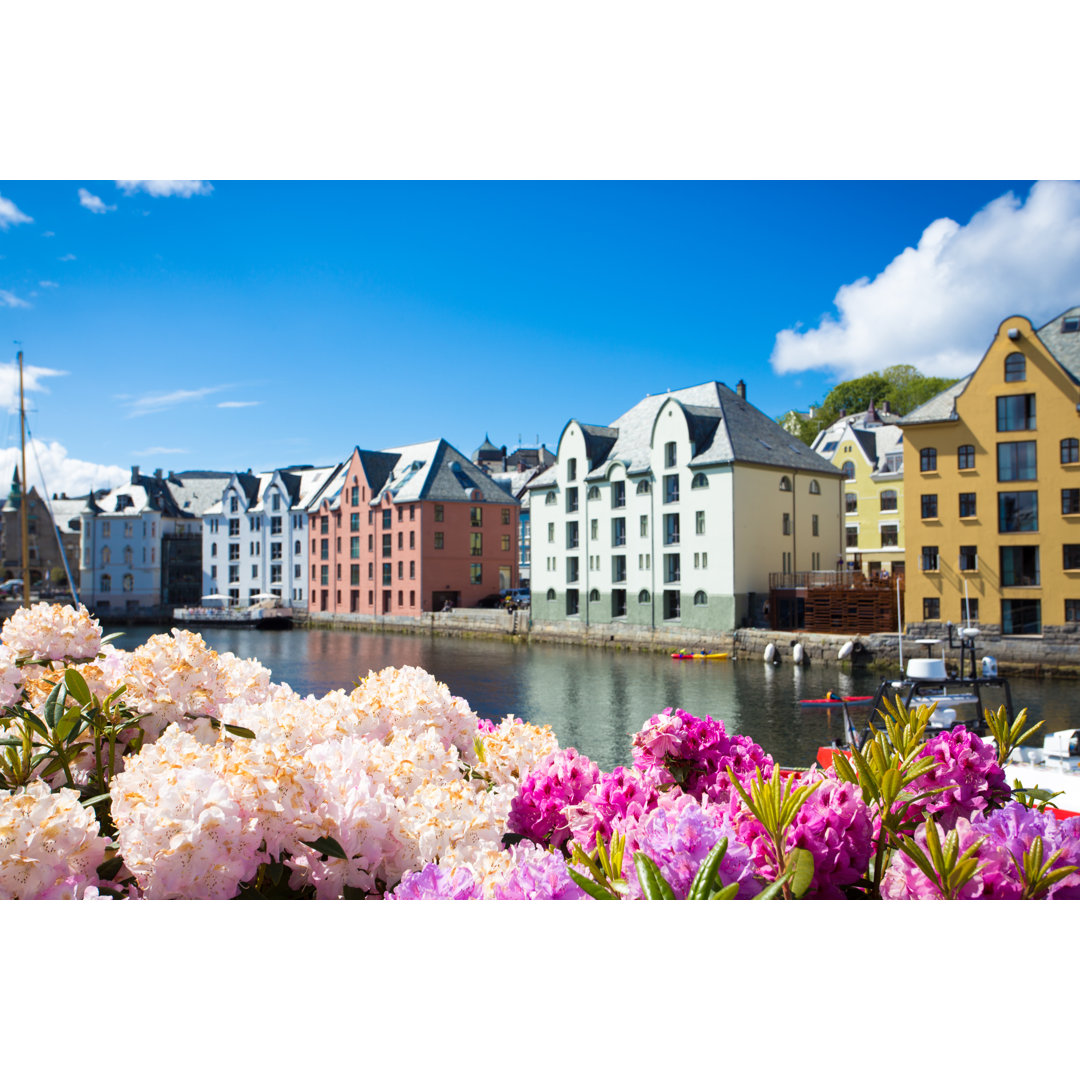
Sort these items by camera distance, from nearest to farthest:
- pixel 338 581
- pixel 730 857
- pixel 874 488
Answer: pixel 730 857 → pixel 874 488 → pixel 338 581

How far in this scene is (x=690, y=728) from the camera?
183cm

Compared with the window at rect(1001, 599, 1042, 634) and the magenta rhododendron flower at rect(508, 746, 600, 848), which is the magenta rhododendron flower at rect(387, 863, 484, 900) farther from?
the window at rect(1001, 599, 1042, 634)

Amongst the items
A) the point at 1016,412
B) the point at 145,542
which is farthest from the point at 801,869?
the point at 145,542

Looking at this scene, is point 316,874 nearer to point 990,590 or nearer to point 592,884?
point 592,884

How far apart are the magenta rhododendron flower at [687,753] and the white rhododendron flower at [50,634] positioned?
1.48 meters

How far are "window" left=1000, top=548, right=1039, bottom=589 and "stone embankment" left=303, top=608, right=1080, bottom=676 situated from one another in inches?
45.0

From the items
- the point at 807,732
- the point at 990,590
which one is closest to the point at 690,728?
the point at 807,732

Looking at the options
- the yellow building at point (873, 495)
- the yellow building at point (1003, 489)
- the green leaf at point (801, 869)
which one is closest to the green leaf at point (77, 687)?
the green leaf at point (801, 869)

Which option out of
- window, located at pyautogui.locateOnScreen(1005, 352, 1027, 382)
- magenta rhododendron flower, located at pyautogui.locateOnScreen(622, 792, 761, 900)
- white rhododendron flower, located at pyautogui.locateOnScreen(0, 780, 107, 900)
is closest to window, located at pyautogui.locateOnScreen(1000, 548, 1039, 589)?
window, located at pyautogui.locateOnScreen(1005, 352, 1027, 382)

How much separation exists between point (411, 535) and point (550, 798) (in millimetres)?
34645

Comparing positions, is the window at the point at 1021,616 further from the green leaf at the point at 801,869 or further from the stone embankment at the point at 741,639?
the green leaf at the point at 801,869

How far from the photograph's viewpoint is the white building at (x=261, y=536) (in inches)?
1464

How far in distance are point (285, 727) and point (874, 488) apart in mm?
35883

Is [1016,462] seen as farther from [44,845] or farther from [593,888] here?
[44,845]
